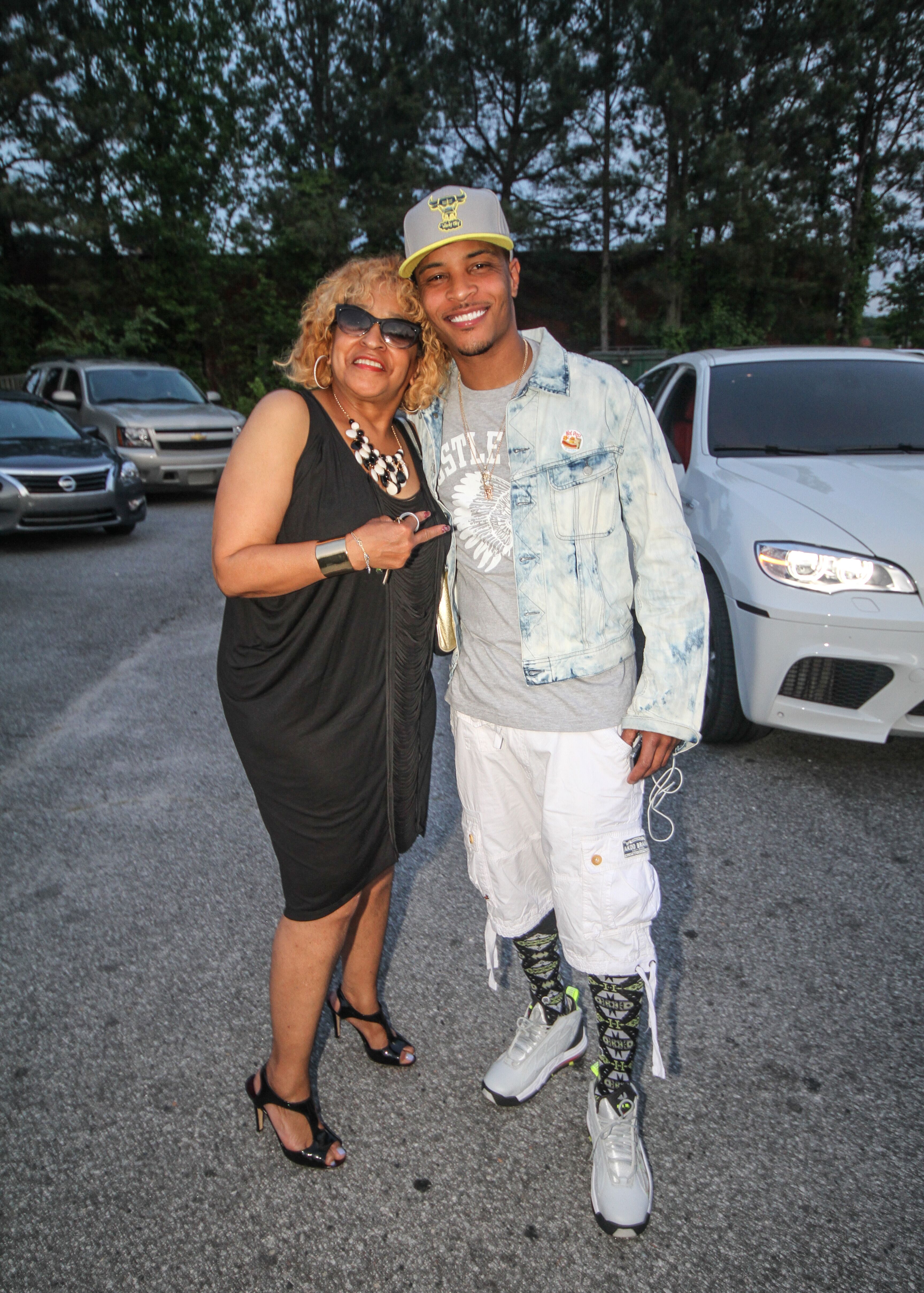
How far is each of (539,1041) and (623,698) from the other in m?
0.93

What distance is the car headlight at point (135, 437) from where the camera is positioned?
1112 centimetres

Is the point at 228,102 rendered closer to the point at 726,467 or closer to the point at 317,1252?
the point at 726,467

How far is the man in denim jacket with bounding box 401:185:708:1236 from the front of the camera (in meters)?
1.88

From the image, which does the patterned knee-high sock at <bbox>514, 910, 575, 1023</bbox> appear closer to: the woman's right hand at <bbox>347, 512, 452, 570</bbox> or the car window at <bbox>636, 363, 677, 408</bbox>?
the woman's right hand at <bbox>347, 512, 452, 570</bbox>

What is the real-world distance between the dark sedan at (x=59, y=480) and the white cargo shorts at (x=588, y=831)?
793 cm

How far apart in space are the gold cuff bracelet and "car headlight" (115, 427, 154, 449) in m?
10.4

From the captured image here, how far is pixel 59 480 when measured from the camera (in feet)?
28.6

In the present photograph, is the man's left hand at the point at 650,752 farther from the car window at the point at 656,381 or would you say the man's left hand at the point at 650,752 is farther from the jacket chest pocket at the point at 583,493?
the car window at the point at 656,381

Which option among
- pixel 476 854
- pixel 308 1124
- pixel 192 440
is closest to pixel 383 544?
pixel 476 854

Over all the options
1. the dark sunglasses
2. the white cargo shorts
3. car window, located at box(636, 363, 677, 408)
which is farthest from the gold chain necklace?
car window, located at box(636, 363, 677, 408)

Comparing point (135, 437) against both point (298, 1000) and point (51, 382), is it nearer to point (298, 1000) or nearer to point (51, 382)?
point (51, 382)

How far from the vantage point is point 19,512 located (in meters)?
8.50

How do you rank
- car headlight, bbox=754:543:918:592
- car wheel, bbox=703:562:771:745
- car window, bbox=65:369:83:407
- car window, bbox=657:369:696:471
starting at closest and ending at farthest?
car headlight, bbox=754:543:918:592, car wheel, bbox=703:562:771:745, car window, bbox=657:369:696:471, car window, bbox=65:369:83:407

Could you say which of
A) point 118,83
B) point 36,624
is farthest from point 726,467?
point 118,83
